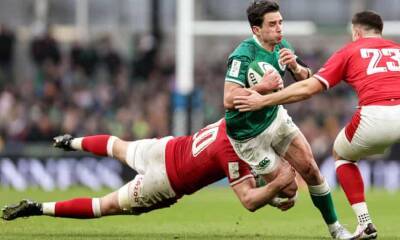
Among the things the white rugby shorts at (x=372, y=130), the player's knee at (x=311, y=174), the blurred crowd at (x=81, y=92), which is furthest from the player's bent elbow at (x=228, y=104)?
the blurred crowd at (x=81, y=92)

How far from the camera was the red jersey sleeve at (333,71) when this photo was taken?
33.4 ft

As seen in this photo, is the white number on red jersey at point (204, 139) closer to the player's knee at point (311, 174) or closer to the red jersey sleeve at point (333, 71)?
the player's knee at point (311, 174)

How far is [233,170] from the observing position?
411 inches

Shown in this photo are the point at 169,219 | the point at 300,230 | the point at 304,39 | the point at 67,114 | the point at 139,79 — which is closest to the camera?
the point at 300,230

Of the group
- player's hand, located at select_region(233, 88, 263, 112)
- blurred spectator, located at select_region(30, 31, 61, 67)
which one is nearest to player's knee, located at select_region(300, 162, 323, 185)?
player's hand, located at select_region(233, 88, 263, 112)

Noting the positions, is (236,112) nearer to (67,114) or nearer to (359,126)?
(359,126)

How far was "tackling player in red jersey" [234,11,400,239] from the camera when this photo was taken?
33.8 ft

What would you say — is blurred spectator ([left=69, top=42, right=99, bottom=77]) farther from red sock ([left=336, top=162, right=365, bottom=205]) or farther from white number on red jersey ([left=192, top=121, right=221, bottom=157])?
red sock ([left=336, top=162, right=365, bottom=205])

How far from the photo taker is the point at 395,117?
10.3 metres

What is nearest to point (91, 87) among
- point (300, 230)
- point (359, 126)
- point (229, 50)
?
point (229, 50)

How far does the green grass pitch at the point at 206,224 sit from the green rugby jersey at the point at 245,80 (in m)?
1.20

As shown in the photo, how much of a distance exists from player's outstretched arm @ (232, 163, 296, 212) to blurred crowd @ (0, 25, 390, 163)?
39.3 ft

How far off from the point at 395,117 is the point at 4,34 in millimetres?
15089

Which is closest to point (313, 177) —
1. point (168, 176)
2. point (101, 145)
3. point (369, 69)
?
point (369, 69)
